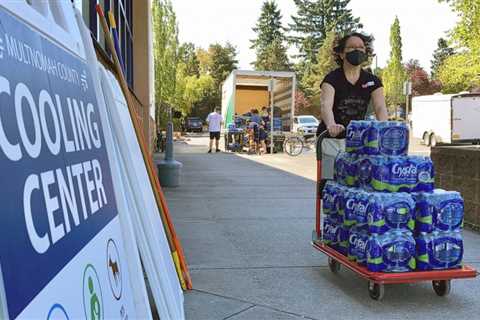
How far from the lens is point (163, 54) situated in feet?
89.0

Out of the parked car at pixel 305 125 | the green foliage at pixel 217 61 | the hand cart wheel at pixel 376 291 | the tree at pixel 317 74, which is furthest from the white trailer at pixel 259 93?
the green foliage at pixel 217 61

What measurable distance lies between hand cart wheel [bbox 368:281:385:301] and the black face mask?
75.1 inches

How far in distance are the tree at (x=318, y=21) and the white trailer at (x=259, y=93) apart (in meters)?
53.9

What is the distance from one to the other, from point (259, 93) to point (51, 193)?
25.0m

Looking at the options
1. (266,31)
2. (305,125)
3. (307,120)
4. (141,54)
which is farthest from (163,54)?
(266,31)

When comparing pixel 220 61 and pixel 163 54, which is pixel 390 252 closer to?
pixel 163 54

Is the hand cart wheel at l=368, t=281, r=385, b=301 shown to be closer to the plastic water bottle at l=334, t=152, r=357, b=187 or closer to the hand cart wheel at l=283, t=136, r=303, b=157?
the plastic water bottle at l=334, t=152, r=357, b=187

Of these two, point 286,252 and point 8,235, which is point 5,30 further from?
point 286,252

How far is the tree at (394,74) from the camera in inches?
2477

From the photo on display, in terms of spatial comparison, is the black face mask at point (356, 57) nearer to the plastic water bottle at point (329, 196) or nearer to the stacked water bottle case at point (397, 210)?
the stacked water bottle case at point (397, 210)

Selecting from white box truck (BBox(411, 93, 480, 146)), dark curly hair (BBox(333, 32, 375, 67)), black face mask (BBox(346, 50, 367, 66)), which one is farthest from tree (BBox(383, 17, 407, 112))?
black face mask (BBox(346, 50, 367, 66))

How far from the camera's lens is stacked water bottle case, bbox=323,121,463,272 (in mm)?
4023

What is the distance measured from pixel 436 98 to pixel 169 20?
14.1 meters

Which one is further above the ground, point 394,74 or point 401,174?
point 394,74
